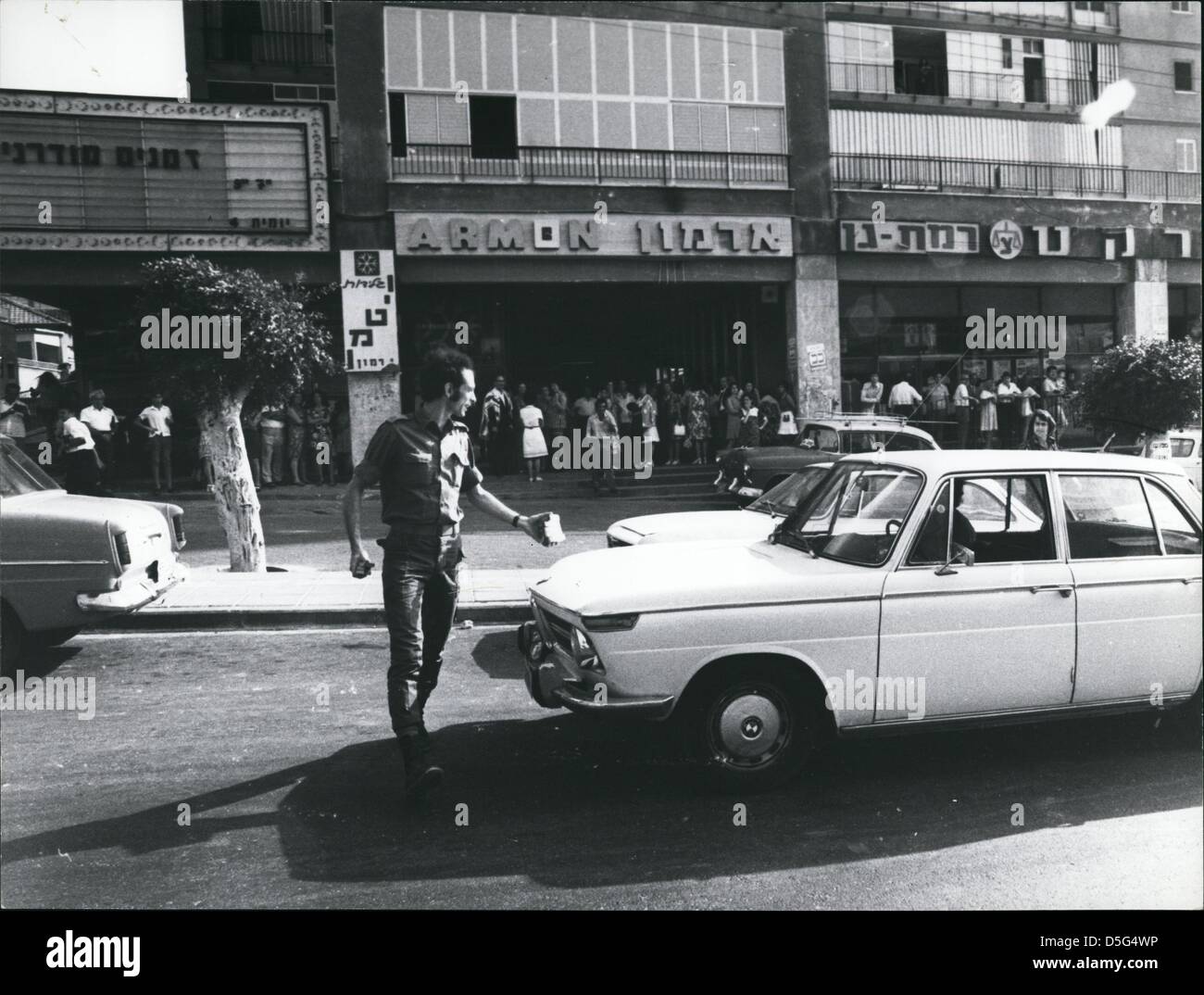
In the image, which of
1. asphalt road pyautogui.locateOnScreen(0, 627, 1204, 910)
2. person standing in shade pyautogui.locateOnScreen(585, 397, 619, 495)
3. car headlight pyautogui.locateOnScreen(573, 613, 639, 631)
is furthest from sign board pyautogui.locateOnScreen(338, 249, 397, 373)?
car headlight pyautogui.locateOnScreen(573, 613, 639, 631)

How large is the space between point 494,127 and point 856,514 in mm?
15518

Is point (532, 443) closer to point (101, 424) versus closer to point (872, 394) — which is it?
point (101, 424)

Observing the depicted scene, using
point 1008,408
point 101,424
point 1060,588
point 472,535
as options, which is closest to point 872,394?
point 1008,408

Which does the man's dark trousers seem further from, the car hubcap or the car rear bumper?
the car rear bumper

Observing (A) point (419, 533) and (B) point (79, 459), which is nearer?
(A) point (419, 533)

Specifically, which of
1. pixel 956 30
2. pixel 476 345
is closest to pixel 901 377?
pixel 956 30

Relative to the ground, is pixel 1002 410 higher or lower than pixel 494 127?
lower

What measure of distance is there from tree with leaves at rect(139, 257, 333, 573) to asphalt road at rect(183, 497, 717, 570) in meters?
0.87

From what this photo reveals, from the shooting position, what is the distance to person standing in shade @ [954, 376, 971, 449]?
357 inches

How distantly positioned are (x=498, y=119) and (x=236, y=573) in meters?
11.6

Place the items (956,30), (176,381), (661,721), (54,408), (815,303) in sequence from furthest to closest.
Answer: (815,303)
(956,30)
(54,408)
(176,381)
(661,721)

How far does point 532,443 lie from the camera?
1405 cm

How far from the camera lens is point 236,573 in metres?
9.92
